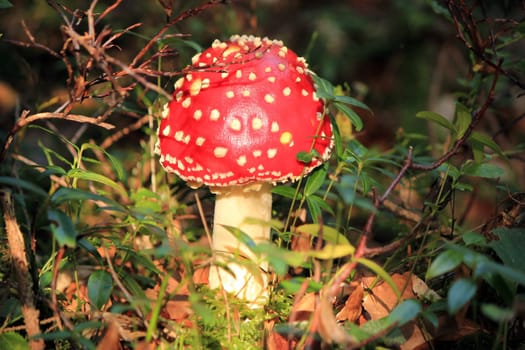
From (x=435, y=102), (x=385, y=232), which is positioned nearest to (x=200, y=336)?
(x=385, y=232)

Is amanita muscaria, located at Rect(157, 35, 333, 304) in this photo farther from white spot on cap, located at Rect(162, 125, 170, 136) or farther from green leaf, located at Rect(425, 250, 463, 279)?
green leaf, located at Rect(425, 250, 463, 279)

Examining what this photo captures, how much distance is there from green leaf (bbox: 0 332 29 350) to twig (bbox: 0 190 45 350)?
27 millimetres

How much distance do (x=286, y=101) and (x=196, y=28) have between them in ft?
8.27

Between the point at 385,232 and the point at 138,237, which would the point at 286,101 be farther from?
the point at 385,232

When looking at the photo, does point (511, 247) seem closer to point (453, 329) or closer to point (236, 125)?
point (453, 329)

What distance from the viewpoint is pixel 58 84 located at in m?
4.95

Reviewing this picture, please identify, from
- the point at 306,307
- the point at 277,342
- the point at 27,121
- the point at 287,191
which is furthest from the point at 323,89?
the point at 27,121

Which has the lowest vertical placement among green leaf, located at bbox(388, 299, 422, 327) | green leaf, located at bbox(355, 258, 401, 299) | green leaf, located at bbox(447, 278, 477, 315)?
green leaf, located at bbox(388, 299, 422, 327)

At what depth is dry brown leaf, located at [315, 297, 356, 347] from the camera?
145cm

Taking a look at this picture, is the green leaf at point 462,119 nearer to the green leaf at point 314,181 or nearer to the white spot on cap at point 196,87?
the green leaf at point 314,181

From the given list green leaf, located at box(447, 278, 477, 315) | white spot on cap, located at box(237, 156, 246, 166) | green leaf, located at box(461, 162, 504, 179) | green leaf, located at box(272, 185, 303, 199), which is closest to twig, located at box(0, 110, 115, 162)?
white spot on cap, located at box(237, 156, 246, 166)

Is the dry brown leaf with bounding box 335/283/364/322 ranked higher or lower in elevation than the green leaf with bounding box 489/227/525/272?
lower

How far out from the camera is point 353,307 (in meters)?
2.03

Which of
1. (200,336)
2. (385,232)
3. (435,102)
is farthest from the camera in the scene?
(435,102)
